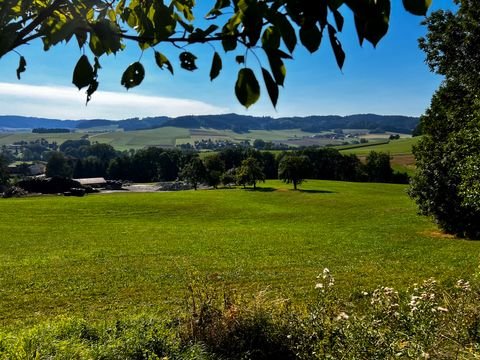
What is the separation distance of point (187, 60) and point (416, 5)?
0.83 m

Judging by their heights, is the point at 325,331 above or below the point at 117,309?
above

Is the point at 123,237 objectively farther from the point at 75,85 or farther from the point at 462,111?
the point at 75,85

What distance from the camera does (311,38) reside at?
108cm

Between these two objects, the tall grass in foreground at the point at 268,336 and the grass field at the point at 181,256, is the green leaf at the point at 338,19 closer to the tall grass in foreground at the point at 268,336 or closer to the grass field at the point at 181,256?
the tall grass in foreground at the point at 268,336

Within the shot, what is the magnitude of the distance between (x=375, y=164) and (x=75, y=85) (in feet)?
323

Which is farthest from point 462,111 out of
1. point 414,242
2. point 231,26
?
point 231,26

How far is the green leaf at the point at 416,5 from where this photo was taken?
1008 mm

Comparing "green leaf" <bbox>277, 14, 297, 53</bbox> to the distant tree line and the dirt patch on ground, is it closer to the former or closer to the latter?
the dirt patch on ground

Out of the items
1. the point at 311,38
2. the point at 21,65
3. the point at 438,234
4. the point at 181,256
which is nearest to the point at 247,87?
the point at 311,38

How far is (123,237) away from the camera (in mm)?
26938

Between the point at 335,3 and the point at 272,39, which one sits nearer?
the point at 335,3

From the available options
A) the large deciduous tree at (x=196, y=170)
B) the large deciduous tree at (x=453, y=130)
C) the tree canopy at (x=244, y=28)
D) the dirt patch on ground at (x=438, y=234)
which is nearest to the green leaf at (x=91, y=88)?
the tree canopy at (x=244, y=28)

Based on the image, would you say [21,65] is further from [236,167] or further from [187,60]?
[236,167]

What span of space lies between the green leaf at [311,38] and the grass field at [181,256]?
25.3ft
